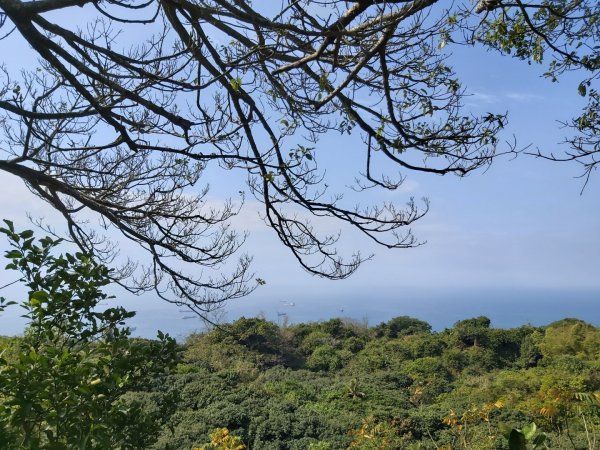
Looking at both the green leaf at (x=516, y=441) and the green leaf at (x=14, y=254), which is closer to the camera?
the green leaf at (x=516, y=441)

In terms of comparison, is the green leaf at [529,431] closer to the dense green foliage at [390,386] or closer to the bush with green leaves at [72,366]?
the dense green foliage at [390,386]

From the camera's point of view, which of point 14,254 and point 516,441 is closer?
point 516,441

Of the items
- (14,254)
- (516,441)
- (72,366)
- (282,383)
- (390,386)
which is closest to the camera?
(516,441)

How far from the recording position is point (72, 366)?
1778mm

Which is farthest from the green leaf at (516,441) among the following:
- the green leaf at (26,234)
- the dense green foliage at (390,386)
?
the green leaf at (26,234)

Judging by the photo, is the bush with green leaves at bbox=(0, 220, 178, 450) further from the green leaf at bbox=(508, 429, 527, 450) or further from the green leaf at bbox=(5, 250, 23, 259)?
the green leaf at bbox=(508, 429, 527, 450)

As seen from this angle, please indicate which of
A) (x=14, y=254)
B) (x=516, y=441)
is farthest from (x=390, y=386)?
(x=516, y=441)

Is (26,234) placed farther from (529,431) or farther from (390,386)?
(390,386)

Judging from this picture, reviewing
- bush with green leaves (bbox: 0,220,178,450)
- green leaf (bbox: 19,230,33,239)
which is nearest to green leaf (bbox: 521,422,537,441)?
bush with green leaves (bbox: 0,220,178,450)

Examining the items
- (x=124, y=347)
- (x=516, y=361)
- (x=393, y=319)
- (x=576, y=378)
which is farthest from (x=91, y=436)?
(x=393, y=319)

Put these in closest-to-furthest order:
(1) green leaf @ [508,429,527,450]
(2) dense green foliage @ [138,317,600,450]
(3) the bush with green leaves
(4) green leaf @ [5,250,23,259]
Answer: (1) green leaf @ [508,429,527,450]
(3) the bush with green leaves
(4) green leaf @ [5,250,23,259]
(2) dense green foliage @ [138,317,600,450]

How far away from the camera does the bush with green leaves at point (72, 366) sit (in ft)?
5.60

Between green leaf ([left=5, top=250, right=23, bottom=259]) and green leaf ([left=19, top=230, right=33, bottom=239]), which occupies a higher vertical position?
green leaf ([left=19, top=230, right=33, bottom=239])

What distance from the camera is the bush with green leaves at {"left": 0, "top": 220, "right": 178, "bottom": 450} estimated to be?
67.2 inches
